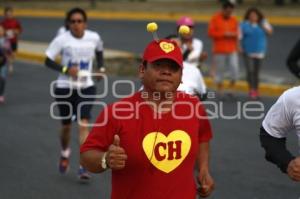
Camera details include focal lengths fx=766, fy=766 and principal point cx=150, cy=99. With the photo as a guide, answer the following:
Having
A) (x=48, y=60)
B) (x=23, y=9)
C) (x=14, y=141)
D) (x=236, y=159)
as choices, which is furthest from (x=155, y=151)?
(x=23, y=9)

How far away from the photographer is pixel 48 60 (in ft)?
28.7

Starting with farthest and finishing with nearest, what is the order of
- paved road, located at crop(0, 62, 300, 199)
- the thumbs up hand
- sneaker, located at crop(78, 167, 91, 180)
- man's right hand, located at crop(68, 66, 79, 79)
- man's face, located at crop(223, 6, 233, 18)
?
man's face, located at crop(223, 6, 233, 18) < man's right hand, located at crop(68, 66, 79, 79) < sneaker, located at crop(78, 167, 91, 180) < paved road, located at crop(0, 62, 300, 199) < the thumbs up hand

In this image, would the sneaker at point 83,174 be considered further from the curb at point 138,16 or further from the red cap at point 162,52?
the curb at point 138,16

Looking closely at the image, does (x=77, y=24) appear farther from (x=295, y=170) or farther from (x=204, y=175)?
(x=295, y=170)

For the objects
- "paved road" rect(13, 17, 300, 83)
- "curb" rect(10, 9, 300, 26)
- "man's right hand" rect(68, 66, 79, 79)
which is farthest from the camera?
"curb" rect(10, 9, 300, 26)

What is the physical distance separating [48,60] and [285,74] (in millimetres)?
9974

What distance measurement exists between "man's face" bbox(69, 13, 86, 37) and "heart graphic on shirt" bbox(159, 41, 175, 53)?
180 inches

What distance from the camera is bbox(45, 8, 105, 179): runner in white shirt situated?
8602mm

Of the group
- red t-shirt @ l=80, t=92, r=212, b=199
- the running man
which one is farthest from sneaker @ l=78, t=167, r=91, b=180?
the running man

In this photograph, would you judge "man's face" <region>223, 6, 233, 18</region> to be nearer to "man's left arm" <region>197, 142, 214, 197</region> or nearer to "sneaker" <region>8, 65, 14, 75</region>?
"sneaker" <region>8, 65, 14, 75</region>

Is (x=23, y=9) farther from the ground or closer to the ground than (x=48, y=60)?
closer to the ground

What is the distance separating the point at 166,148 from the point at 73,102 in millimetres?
4741

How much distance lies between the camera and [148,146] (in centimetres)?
404

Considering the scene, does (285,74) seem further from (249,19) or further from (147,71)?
(147,71)
